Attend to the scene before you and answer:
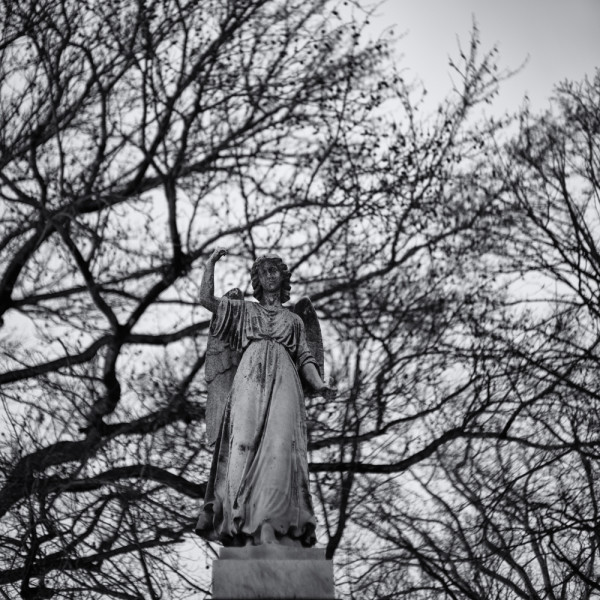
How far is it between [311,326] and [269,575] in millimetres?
2148

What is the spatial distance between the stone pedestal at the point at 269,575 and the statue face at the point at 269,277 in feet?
6.71

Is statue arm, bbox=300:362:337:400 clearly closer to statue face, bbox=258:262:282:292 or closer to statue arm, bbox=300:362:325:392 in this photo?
statue arm, bbox=300:362:325:392

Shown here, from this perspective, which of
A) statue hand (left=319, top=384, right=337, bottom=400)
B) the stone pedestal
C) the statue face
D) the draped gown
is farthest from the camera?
the statue face

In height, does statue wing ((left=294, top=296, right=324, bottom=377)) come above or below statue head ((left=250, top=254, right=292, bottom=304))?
below

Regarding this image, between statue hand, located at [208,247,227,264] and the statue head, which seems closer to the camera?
statue hand, located at [208,247,227,264]

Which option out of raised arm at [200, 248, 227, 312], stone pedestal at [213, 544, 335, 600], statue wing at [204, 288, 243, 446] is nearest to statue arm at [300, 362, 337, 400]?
statue wing at [204, 288, 243, 446]

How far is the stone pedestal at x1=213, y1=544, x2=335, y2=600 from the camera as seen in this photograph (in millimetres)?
5527

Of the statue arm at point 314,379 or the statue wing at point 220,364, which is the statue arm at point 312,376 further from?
the statue wing at point 220,364

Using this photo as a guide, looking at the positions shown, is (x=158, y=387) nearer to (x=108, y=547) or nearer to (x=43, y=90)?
(x=108, y=547)

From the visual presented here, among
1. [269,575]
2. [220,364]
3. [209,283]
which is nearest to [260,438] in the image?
[220,364]

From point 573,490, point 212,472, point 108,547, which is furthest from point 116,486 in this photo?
point 573,490

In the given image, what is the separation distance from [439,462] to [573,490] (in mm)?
2313

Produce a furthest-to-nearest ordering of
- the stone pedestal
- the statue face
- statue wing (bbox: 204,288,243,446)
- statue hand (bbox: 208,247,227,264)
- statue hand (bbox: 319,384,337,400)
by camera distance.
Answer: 1. the statue face
2. statue wing (bbox: 204,288,243,446)
3. statue hand (bbox: 208,247,227,264)
4. statue hand (bbox: 319,384,337,400)
5. the stone pedestal

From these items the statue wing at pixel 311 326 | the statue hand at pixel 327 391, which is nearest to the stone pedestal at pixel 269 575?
the statue hand at pixel 327 391
